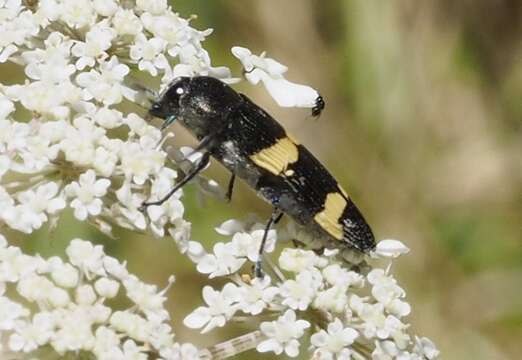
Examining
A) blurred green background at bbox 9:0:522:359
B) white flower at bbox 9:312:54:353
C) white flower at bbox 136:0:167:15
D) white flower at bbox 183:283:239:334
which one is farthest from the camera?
blurred green background at bbox 9:0:522:359

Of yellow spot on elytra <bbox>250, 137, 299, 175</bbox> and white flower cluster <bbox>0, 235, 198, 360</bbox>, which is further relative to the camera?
yellow spot on elytra <bbox>250, 137, 299, 175</bbox>

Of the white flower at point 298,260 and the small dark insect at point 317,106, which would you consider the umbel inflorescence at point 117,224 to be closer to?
the white flower at point 298,260

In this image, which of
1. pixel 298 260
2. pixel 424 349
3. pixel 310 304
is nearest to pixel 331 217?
pixel 298 260

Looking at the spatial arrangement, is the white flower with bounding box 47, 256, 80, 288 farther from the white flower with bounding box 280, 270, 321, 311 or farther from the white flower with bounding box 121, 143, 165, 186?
the white flower with bounding box 280, 270, 321, 311

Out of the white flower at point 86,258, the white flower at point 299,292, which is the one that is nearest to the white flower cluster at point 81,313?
the white flower at point 86,258

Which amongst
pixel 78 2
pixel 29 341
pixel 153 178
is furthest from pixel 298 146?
pixel 29 341

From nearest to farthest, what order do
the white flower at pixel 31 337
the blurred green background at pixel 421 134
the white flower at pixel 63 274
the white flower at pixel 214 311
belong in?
the white flower at pixel 31 337, the white flower at pixel 63 274, the white flower at pixel 214 311, the blurred green background at pixel 421 134

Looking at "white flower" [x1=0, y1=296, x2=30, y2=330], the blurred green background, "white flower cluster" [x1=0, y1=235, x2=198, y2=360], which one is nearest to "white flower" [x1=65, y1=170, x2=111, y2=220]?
"white flower cluster" [x1=0, y1=235, x2=198, y2=360]
